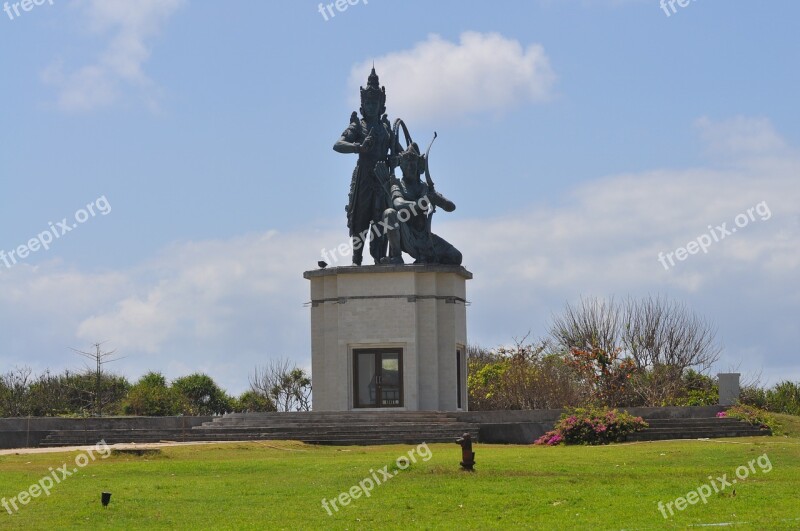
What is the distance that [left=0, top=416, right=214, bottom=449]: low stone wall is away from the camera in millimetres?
39875

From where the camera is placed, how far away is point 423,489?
76.1 ft

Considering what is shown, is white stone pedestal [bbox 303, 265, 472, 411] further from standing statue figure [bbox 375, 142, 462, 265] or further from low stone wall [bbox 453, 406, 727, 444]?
low stone wall [bbox 453, 406, 727, 444]

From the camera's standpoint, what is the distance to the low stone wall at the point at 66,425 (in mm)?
39875

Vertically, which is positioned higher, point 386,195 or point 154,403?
point 386,195

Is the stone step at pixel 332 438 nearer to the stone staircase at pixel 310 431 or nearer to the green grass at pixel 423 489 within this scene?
the stone staircase at pixel 310 431

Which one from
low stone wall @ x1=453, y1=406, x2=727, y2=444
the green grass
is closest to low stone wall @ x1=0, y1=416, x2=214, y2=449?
the green grass

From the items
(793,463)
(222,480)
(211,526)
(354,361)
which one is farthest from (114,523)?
(354,361)

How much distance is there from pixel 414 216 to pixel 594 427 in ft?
42.6

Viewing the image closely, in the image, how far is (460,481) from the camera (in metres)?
24.1

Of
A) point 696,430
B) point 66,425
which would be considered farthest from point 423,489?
point 66,425

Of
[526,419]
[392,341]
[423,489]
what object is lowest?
[423,489]

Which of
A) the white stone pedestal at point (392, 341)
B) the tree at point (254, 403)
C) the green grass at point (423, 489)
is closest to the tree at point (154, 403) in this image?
the tree at point (254, 403)

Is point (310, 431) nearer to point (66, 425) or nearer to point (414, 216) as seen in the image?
point (66, 425)

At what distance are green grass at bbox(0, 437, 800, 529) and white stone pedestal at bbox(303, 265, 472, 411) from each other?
39.4 ft
